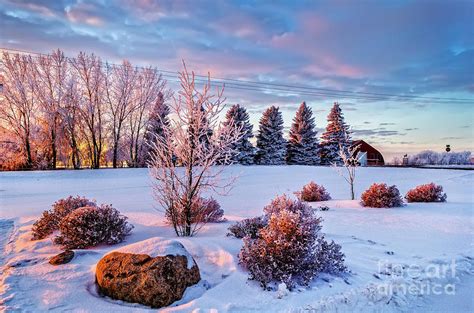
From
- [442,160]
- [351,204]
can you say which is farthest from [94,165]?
[442,160]

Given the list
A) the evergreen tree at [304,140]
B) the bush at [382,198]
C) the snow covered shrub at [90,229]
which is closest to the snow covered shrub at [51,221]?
the snow covered shrub at [90,229]

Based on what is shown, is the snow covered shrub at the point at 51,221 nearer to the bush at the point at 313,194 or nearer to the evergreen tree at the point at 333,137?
the bush at the point at 313,194

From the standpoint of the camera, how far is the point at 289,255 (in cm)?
461

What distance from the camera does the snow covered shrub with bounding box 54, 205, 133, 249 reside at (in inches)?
246

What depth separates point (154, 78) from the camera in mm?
30609

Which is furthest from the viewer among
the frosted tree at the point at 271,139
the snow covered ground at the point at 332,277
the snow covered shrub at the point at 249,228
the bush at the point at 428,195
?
the frosted tree at the point at 271,139

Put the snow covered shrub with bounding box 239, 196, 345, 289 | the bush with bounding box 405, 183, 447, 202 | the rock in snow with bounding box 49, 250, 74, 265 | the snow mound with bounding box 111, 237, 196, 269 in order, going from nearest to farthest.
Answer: the snow mound with bounding box 111, 237, 196, 269, the snow covered shrub with bounding box 239, 196, 345, 289, the rock in snow with bounding box 49, 250, 74, 265, the bush with bounding box 405, 183, 447, 202

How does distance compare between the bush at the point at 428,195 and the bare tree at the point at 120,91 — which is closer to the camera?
the bush at the point at 428,195

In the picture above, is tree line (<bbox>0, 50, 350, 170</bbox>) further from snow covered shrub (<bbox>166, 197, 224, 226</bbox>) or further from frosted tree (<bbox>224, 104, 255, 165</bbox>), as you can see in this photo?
snow covered shrub (<bbox>166, 197, 224, 226</bbox>)

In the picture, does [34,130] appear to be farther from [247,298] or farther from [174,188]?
[247,298]

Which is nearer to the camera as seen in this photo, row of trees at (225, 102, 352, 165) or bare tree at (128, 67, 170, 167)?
bare tree at (128, 67, 170, 167)

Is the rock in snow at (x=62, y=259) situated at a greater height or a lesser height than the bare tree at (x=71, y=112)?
lesser

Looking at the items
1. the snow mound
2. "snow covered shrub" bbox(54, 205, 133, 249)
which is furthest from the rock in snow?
"snow covered shrub" bbox(54, 205, 133, 249)

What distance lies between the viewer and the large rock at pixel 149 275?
154 inches
